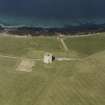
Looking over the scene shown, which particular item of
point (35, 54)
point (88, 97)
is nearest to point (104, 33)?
point (35, 54)

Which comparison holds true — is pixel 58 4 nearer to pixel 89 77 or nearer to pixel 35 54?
pixel 35 54

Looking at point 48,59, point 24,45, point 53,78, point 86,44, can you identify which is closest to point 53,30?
point 86,44

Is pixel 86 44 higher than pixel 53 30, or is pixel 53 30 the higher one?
pixel 53 30

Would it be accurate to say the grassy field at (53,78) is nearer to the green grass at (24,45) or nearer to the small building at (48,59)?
the green grass at (24,45)

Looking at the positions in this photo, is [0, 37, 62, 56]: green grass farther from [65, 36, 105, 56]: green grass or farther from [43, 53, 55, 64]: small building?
[43, 53, 55, 64]: small building

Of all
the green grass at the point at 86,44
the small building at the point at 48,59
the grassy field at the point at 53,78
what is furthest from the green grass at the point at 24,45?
the small building at the point at 48,59

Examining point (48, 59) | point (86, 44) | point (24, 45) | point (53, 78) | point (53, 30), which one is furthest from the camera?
point (53, 30)

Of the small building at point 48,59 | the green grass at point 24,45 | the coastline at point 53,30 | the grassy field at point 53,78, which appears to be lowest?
the grassy field at point 53,78

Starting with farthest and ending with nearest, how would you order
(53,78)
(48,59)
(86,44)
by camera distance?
(86,44) → (48,59) → (53,78)

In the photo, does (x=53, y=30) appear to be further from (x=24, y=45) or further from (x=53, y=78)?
(x=53, y=78)
